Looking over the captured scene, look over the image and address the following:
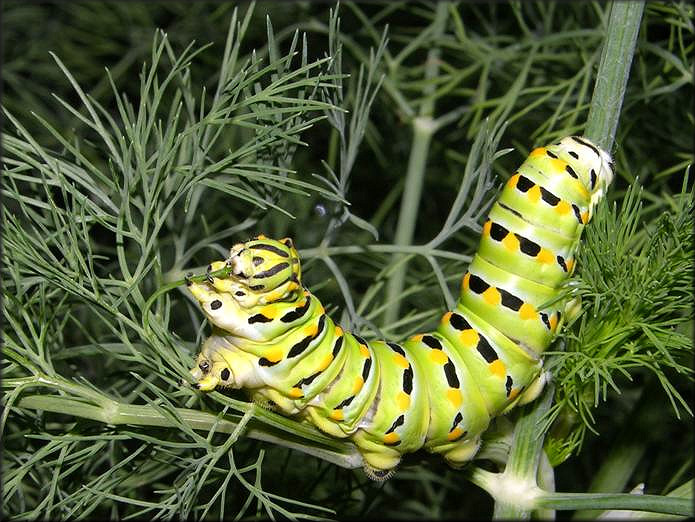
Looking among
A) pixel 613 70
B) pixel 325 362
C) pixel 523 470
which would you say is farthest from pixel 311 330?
pixel 613 70

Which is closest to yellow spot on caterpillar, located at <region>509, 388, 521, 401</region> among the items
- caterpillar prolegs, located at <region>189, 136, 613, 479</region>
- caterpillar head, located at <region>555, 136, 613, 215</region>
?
caterpillar prolegs, located at <region>189, 136, 613, 479</region>

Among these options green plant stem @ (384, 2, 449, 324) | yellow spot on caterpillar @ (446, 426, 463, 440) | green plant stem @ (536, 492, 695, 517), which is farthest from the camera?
green plant stem @ (384, 2, 449, 324)

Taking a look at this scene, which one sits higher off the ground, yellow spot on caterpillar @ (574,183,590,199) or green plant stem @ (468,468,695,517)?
yellow spot on caterpillar @ (574,183,590,199)

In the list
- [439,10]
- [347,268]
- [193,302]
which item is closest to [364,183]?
[347,268]

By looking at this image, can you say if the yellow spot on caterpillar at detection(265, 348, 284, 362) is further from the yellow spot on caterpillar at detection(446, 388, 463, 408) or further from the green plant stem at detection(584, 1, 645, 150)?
the green plant stem at detection(584, 1, 645, 150)

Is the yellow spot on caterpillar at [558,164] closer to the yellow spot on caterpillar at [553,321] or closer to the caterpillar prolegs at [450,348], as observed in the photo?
the caterpillar prolegs at [450,348]

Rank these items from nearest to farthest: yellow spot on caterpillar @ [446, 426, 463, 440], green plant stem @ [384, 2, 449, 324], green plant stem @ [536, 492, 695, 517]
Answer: green plant stem @ [536, 492, 695, 517]
yellow spot on caterpillar @ [446, 426, 463, 440]
green plant stem @ [384, 2, 449, 324]

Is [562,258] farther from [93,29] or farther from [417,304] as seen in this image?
[93,29]
